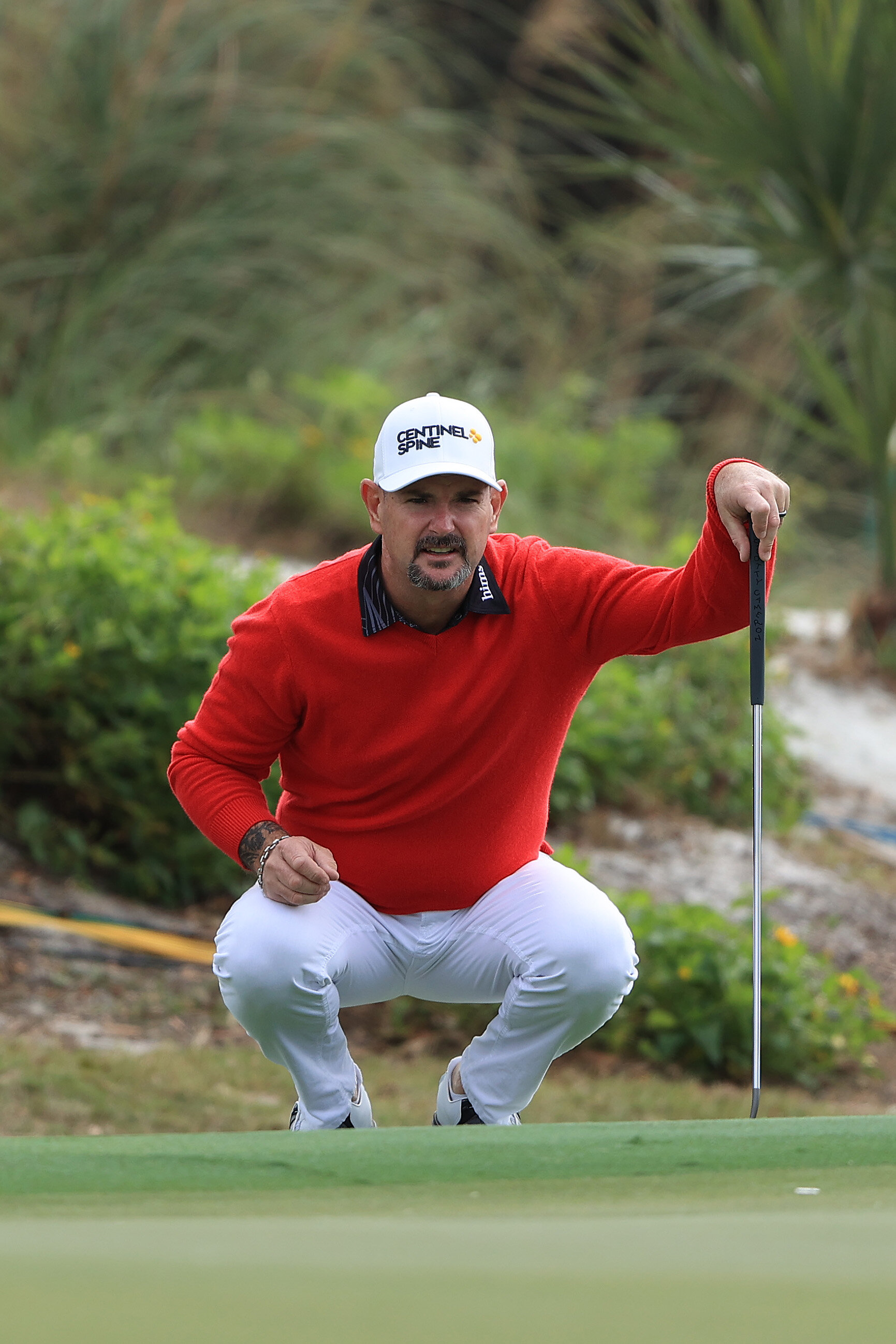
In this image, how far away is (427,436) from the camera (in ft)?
9.07

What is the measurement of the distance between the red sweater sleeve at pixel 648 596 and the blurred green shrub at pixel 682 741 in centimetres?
230

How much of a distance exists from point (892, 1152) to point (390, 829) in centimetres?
119

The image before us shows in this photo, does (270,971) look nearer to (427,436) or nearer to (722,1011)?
(427,436)

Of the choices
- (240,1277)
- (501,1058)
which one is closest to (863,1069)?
(501,1058)

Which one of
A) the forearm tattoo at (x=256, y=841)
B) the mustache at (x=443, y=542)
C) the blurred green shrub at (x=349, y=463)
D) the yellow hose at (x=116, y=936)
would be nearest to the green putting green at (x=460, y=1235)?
the forearm tattoo at (x=256, y=841)

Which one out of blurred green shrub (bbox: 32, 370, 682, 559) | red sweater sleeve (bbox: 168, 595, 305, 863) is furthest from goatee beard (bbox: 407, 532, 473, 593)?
blurred green shrub (bbox: 32, 370, 682, 559)

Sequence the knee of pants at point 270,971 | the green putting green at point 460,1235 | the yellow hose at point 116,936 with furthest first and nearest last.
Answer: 1. the yellow hose at point 116,936
2. the knee of pants at point 270,971
3. the green putting green at point 460,1235

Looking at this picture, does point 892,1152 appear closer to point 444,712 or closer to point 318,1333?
point 318,1333

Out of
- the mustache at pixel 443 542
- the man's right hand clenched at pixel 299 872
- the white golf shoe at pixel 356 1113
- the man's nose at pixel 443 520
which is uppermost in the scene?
the man's nose at pixel 443 520

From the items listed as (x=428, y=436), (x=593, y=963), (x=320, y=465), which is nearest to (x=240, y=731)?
(x=428, y=436)

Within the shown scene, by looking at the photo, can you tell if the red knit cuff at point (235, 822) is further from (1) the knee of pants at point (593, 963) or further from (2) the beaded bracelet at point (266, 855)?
(1) the knee of pants at point (593, 963)

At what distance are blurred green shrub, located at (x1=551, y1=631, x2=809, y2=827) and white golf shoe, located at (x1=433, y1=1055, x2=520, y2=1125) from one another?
6.96ft

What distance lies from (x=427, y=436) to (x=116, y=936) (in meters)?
2.12

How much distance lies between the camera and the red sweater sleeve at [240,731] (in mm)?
2826
